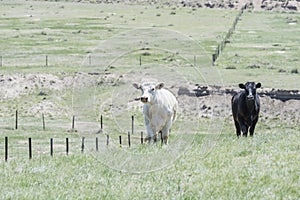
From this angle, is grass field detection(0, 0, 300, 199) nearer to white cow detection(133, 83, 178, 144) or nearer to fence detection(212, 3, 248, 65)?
fence detection(212, 3, 248, 65)

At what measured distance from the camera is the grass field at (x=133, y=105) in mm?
12430

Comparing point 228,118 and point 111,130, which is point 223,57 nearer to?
point 228,118

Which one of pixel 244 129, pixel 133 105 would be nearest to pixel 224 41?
pixel 133 105

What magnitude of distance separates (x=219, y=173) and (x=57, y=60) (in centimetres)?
4423

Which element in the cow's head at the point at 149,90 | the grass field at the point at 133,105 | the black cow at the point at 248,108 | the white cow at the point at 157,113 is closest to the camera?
the grass field at the point at 133,105

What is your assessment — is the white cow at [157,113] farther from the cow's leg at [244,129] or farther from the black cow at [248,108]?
the cow's leg at [244,129]

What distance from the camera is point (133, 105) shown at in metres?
35.1

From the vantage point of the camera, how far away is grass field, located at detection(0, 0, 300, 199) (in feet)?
40.8

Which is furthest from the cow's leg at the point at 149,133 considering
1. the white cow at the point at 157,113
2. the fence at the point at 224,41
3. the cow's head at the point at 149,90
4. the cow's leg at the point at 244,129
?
the fence at the point at 224,41

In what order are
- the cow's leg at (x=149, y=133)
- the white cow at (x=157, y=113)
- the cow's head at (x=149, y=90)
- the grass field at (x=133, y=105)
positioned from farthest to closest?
the cow's leg at (x=149, y=133) < the white cow at (x=157, y=113) < the cow's head at (x=149, y=90) < the grass field at (x=133, y=105)

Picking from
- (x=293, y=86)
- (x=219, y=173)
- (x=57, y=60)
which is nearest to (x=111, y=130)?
(x=293, y=86)

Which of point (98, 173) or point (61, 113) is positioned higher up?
point (98, 173)

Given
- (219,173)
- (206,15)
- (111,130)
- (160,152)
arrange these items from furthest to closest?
1. (206,15)
2. (111,130)
3. (160,152)
4. (219,173)

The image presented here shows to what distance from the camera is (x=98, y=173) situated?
13.9 meters
